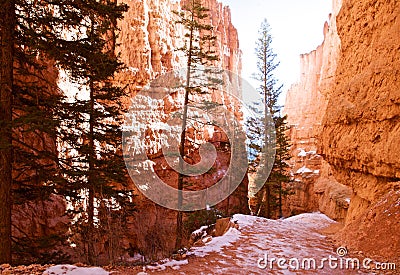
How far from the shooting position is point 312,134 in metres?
43.3

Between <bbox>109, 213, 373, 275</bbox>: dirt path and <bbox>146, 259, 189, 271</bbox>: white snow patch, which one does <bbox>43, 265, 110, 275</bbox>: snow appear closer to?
<bbox>109, 213, 373, 275</bbox>: dirt path

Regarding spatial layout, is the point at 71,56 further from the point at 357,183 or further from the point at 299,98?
Answer: the point at 299,98

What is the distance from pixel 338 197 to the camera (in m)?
19.2

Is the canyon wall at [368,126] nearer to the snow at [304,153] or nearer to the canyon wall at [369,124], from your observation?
the canyon wall at [369,124]

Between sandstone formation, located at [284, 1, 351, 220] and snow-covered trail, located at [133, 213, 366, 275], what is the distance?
40.7 feet

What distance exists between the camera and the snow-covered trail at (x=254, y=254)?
5.24 meters

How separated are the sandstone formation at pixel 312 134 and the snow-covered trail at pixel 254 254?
12.4 metres

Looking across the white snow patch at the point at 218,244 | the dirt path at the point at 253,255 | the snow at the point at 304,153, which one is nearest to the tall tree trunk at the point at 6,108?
the dirt path at the point at 253,255

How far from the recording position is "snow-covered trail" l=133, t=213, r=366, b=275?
17.2ft

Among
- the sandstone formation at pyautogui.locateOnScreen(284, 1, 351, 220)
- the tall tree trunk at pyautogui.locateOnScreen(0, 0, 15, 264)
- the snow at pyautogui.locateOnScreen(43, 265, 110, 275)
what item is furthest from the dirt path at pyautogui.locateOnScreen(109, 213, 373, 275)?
the sandstone formation at pyautogui.locateOnScreen(284, 1, 351, 220)

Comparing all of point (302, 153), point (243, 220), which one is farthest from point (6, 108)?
point (302, 153)

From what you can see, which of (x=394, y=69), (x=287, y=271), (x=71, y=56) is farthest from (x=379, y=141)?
(x=71, y=56)

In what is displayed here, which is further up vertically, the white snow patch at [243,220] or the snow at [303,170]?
the white snow patch at [243,220]

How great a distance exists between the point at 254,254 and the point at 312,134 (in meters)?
41.3
